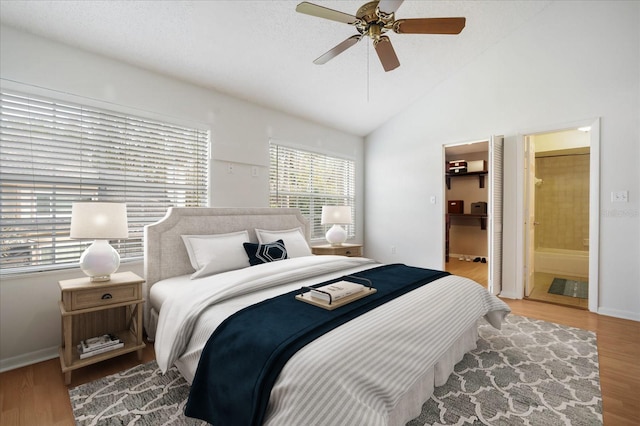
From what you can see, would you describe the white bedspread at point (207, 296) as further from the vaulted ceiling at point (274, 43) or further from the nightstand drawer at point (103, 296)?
the vaulted ceiling at point (274, 43)

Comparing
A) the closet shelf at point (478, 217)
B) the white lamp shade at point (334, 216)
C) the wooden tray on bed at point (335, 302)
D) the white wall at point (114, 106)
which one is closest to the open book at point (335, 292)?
the wooden tray on bed at point (335, 302)

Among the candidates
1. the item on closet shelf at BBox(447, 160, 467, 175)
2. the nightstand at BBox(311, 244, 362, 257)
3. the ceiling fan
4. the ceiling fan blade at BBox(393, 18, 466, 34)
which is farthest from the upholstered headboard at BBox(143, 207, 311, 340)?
the item on closet shelf at BBox(447, 160, 467, 175)

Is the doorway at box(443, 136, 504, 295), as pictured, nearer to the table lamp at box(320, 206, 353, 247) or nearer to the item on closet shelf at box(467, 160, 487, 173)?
the item on closet shelf at box(467, 160, 487, 173)

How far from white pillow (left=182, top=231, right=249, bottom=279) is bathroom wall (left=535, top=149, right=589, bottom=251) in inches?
216

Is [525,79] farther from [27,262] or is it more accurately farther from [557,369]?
[27,262]

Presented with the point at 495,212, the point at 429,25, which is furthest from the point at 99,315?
the point at 495,212

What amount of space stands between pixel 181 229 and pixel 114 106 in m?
1.24

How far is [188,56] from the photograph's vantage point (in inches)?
113

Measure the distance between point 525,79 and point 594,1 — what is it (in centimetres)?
91

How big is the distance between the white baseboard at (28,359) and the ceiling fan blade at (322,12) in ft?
10.2

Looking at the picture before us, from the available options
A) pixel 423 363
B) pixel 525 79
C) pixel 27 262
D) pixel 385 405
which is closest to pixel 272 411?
pixel 385 405

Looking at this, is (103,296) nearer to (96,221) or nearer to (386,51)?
(96,221)

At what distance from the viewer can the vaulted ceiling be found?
A: 2.34m

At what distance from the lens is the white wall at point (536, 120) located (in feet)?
10.4
